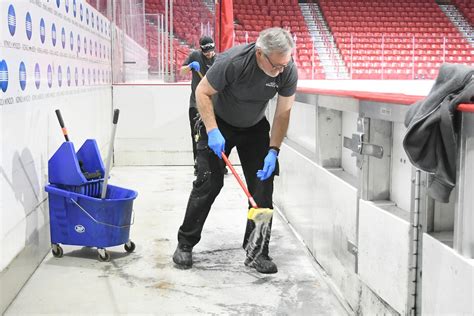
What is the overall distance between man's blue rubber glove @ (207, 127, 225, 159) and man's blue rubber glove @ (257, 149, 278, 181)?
0.19 m

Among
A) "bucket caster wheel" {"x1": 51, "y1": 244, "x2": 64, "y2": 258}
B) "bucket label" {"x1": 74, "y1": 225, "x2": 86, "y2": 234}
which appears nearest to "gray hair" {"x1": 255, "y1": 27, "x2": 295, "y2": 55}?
"bucket label" {"x1": 74, "y1": 225, "x2": 86, "y2": 234}

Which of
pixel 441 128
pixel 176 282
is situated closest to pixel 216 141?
pixel 176 282

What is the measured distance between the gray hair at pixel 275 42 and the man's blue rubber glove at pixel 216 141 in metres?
0.41

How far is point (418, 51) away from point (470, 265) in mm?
12363

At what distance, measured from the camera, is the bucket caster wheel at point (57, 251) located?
8.80 ft

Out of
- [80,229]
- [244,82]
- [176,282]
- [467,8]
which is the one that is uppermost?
[467,8]

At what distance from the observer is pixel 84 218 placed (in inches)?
101

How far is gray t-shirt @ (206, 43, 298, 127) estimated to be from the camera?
232 cm

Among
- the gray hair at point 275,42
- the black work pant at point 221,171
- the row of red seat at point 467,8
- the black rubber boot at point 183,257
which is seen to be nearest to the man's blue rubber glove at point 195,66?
the black work pant at point 221,171

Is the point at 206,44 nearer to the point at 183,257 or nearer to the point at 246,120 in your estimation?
the point at 246,120

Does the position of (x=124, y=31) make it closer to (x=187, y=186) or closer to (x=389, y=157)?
(x=187, y=186)

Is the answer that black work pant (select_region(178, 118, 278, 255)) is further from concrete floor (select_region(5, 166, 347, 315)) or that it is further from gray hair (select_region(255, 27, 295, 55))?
gray hair (select_region(255, 27, 295, 55))

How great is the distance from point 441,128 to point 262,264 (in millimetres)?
1428

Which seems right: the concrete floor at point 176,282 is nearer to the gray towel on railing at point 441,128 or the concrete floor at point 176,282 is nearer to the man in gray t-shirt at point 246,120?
the man in gray t-shirt at point 246,120
